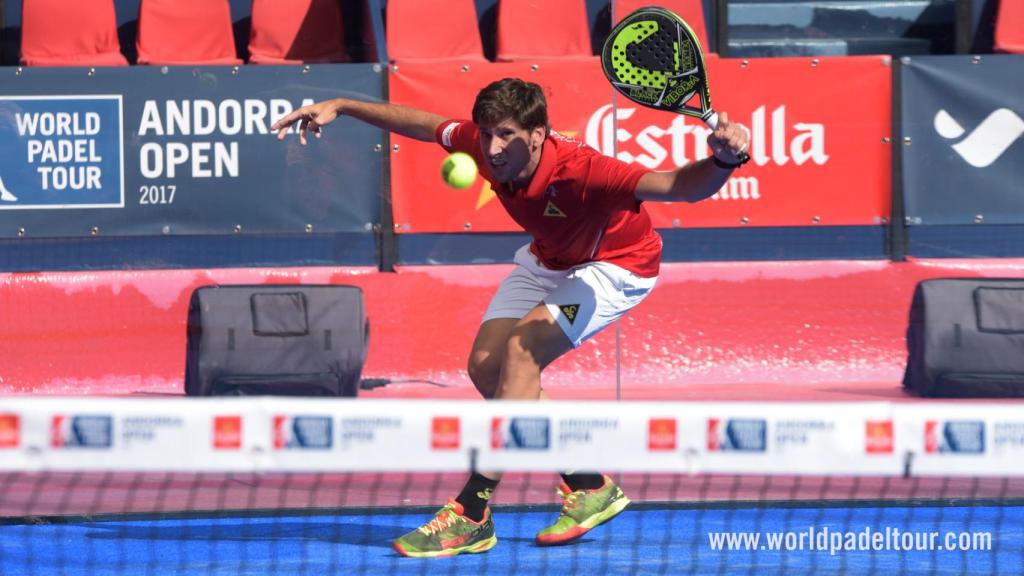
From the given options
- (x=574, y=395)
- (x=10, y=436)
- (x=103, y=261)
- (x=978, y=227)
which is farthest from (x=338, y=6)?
(x=10, y=436)

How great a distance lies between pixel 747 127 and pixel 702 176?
12.6 feet

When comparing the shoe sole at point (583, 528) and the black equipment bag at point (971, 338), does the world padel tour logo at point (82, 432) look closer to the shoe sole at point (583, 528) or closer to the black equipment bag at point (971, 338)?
the shoe sole at point (583, 528)

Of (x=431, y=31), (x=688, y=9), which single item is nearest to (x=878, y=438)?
(x=688, y=9)

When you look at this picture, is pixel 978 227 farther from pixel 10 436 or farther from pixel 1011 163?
pixel 10 436

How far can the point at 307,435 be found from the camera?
326cm

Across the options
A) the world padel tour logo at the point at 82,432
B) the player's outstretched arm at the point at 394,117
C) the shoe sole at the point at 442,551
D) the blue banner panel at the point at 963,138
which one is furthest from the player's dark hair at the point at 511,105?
the blue banner panel at the point at 963,138

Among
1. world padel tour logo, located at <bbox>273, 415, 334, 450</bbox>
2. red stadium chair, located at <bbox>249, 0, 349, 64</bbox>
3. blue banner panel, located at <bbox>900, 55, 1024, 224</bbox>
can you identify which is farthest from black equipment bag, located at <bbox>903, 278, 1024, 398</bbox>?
world padel tour logo, located at <bbox>273, 415, 334, 450</bbox>

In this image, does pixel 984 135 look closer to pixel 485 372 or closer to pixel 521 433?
pixel 485 372

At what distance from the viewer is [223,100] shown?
25.3 ft

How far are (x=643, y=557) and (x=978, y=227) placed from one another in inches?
160

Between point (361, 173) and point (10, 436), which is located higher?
point (361, 173)

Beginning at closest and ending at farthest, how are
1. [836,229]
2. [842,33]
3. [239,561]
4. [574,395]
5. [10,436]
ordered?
[10,436] < [239,561] < [574,395] < [836,229] < [842,33]

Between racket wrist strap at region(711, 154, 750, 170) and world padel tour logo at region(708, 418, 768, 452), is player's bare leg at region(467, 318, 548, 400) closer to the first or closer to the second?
racket wrist strap at region(711, 154, 750, 170)

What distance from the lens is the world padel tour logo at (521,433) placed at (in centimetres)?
333
